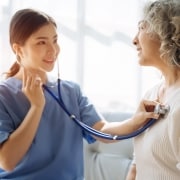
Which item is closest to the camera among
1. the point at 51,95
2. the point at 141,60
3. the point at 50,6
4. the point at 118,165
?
the point at 141,60

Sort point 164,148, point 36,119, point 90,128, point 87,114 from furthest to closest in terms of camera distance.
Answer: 1. point 87,114
2. point 90,128
3. point 36,119
4. point 164,148

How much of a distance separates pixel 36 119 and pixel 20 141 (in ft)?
0.29

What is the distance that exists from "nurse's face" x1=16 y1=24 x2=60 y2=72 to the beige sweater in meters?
0.44

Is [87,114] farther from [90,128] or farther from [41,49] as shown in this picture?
[41,49]

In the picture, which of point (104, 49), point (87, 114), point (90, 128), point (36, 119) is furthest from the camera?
point (104, 49)

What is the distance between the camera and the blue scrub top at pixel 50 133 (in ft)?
4.19

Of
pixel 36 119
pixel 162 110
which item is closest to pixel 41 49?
pixel 36 119

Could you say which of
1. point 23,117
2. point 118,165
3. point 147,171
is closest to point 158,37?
point 147,171

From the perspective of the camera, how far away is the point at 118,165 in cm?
170

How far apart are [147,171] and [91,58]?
36.6 inches

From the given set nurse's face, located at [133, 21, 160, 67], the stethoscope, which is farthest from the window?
nurse's face, located at [133, 21, 160, 67]

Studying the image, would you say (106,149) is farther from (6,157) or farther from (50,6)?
(50,6)

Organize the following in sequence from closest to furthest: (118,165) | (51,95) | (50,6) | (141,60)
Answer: (141,60) < (51,95) < (118,165) < (50,6)

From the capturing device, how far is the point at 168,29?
1.18 m
